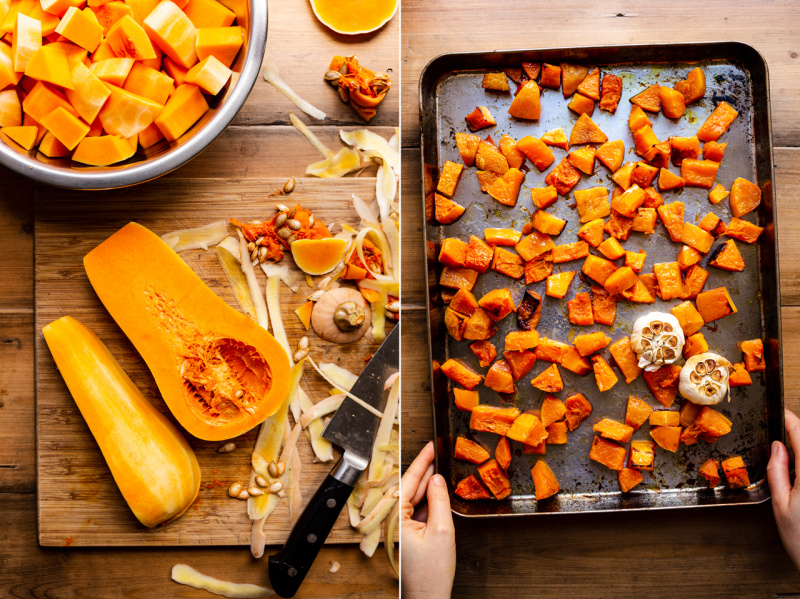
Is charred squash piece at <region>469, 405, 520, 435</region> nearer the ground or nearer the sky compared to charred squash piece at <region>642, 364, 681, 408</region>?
nearer the ground

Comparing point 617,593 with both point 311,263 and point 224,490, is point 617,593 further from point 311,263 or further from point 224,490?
point 311,263

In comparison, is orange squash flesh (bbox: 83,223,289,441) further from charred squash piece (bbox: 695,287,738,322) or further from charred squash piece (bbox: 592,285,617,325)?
charred squash piece (bbox: 695,287,738,322)

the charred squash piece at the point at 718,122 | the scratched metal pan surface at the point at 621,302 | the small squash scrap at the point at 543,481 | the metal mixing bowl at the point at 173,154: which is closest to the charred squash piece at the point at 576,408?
the scratched metal pan surface at the point at 621,302

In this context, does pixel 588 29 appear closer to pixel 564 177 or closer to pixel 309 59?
pixel 564 177

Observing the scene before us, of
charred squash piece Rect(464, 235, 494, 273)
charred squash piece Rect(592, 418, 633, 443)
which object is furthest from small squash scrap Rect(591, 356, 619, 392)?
charred squash piece Rect(464, 235, 494, 273)

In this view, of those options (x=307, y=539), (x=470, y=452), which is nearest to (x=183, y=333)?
(x=307, y=539)

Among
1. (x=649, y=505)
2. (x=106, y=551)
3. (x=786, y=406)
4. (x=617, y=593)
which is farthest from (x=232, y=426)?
(x=786, y=406)
